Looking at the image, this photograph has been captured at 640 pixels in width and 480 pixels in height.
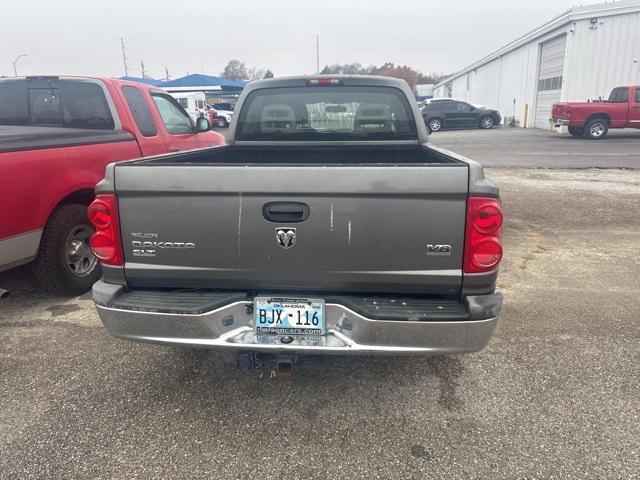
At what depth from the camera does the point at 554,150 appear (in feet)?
54.2

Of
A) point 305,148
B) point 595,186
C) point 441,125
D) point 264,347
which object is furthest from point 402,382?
point 441,125

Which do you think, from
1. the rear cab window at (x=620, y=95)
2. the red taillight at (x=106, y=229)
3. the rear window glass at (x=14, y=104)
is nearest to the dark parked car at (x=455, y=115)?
the rear cab window at (x=620, y=95)

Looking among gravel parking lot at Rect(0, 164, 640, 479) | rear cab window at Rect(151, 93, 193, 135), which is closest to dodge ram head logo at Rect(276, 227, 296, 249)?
gravel parking lot at Rect(0, 164, 640, 479)

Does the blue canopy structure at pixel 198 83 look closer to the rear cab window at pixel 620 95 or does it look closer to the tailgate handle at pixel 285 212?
the rear cab window at pixel 620 95

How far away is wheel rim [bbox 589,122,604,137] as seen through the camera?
19428 mm

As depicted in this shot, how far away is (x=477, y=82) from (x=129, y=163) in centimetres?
4537

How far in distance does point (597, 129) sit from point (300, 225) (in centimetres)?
2107

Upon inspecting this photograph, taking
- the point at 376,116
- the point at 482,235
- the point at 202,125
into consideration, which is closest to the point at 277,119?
the point at 376,116

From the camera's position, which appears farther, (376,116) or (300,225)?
(376,116)

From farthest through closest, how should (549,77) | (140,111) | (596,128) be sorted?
(549,77) < (596,128) < (140,111)

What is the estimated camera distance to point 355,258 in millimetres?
2398

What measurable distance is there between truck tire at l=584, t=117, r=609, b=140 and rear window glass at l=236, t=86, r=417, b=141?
18.3 m

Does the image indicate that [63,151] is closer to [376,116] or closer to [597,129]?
[376,116]

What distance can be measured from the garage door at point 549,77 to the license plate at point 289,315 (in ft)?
83.4
